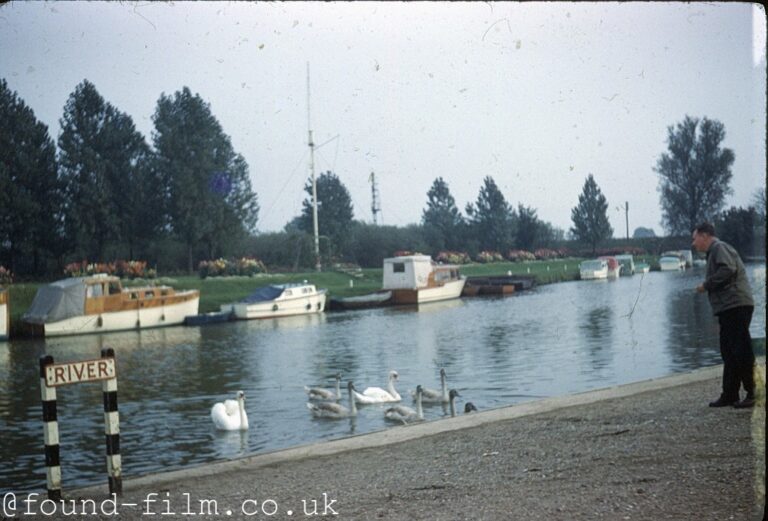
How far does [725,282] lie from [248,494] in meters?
4.16

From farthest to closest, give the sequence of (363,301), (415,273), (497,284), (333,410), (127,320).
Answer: (497,284)
(363,301)
(333,410)
(415,273)
(127,320)

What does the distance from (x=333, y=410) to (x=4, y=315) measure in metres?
4.26

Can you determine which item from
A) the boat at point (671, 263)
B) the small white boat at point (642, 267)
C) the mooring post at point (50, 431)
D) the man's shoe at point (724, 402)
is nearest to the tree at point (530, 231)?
the small white boat at point (642, 267)

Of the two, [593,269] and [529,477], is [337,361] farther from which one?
[529,477]

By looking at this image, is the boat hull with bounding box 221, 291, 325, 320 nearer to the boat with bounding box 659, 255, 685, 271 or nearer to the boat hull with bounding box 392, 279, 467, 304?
the boat hull with bounding box 392, 279, 467, 304

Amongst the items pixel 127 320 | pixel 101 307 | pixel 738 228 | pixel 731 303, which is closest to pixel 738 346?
pixel 731 303

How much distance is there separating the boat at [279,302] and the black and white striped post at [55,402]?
4624 millimetres

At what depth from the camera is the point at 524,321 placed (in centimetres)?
1234

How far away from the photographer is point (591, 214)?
995 cm

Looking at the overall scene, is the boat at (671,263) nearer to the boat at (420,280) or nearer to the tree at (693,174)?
the tree at (693,174)

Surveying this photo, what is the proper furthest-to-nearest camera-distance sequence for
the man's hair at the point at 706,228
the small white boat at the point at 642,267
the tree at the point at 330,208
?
the small white boat at the point at 642,267
the tree at the point at 330,208
the man's hair at the point at 706,228

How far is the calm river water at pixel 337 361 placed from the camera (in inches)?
383

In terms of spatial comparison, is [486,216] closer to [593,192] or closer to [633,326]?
[593,192]

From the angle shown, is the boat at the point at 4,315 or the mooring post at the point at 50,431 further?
the boat at the point at 4,315
